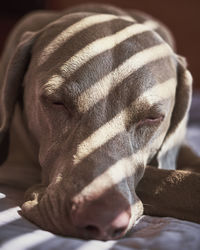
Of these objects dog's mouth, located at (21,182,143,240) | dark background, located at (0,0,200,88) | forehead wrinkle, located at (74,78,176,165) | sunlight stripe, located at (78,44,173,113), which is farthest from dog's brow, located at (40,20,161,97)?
dark background, located at (0,0,200,88)

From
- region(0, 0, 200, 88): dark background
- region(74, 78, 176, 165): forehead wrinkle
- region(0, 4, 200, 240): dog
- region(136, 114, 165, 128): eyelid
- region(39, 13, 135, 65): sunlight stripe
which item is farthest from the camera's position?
region(0, 0, 200, 88): dark background

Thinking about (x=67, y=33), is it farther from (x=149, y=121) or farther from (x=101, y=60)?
(x=149, y=121)

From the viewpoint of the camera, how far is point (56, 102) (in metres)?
1.91

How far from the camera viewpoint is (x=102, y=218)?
1456mm

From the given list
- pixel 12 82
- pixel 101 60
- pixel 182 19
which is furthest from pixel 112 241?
pixel 182 19

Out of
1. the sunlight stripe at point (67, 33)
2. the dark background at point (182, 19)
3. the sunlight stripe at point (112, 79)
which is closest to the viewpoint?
the sunlight stripe at point (112, 79)

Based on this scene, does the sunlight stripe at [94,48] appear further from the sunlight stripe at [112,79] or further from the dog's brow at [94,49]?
the sunlight stripe at [112,79]

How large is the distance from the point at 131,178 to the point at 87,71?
0.50 m

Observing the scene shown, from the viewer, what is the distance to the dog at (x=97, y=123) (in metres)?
1.59

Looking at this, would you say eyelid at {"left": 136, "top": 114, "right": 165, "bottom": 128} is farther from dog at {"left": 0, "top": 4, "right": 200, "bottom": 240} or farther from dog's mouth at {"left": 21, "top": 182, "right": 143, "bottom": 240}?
dog's mouth at {"left": 21, "top": 182, "right": 143, "bottom": 240}

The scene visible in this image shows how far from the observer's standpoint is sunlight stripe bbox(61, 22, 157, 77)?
6.28 ft

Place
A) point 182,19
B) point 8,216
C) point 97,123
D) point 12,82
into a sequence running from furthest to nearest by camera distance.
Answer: point 182,19 < point 12,82 < point 97,123 < point 8,216

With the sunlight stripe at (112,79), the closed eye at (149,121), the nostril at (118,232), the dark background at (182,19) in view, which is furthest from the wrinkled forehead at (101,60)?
the dark background at (182,19)

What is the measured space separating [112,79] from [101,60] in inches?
4.3
